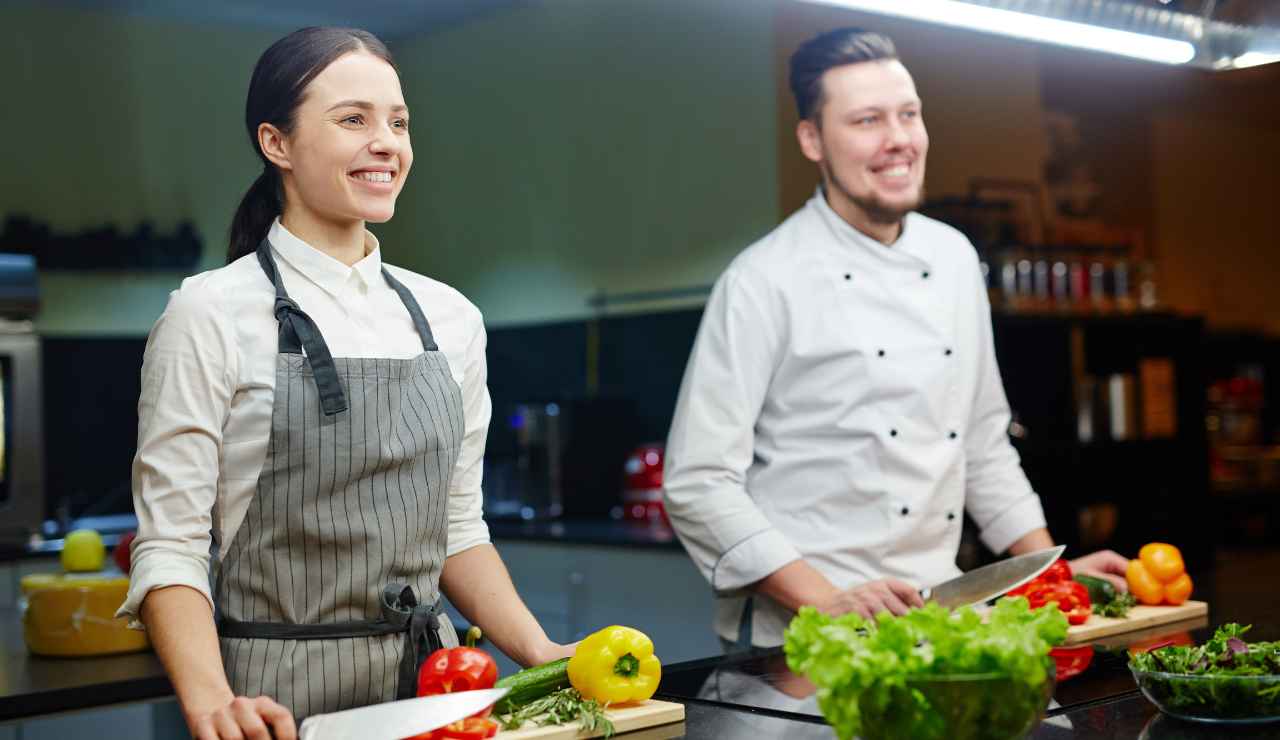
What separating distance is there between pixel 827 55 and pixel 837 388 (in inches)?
20.0

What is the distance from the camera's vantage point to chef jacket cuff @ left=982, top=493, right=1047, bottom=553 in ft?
8.01

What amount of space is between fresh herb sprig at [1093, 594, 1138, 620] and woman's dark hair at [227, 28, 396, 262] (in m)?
1.24

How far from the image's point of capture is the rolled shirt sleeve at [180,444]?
1.42 m

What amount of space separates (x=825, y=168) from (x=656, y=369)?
8.72 feet

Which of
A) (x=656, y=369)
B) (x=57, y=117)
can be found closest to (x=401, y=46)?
(x=57, y=117)

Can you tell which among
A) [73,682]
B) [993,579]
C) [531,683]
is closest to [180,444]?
[531,683]

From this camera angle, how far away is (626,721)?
1486 mm

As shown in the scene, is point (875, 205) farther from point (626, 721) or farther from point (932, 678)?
point (932, 678)

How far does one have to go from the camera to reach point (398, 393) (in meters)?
1.56

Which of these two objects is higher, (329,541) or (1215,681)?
(329,541)

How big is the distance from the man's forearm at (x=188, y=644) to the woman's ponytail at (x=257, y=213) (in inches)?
16.1

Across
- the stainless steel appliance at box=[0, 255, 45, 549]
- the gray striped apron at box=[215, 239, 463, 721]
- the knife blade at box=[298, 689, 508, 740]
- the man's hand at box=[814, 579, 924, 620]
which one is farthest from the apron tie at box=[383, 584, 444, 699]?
the stainless steel appliance at box=[0, 255, 45, 549]

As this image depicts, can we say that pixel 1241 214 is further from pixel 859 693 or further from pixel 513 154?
pixel 859 693

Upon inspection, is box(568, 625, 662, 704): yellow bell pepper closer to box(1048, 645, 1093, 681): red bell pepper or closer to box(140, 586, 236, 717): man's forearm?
box(140, 586, 236, 717): man's forearm
